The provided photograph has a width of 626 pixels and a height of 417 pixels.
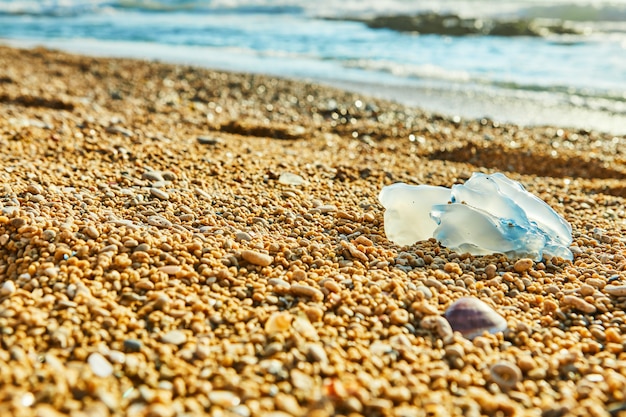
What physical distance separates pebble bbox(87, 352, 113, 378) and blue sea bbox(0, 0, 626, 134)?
5.49 meters

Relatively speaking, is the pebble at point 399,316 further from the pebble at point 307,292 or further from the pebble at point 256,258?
the pebble at point 256,258

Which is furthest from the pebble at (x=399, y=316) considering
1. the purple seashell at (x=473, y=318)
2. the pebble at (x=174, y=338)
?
the pebble at (x=174, y=338)

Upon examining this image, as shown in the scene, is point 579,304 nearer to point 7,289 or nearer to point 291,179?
point 291,179

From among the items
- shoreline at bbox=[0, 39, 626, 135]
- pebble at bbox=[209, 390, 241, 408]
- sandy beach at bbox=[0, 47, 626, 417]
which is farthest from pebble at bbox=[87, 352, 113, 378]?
shoreline at bbox=[0, 39, 626, 135]

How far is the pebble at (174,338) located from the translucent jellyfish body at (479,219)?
1.19m

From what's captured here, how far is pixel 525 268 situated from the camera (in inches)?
94.0

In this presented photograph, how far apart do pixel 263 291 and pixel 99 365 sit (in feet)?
2.11

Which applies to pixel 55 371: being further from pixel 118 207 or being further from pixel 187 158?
pixel 187 158

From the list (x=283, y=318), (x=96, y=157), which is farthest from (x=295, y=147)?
(x=283, y=318)

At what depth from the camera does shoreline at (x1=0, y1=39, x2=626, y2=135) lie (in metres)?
6.40

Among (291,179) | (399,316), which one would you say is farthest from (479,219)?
(291,179)

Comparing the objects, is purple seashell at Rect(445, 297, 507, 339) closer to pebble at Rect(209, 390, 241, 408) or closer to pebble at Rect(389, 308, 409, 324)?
pebble at Rect(389, 308, 409, 324)

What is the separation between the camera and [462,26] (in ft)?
55.8

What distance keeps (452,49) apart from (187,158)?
9.89m
